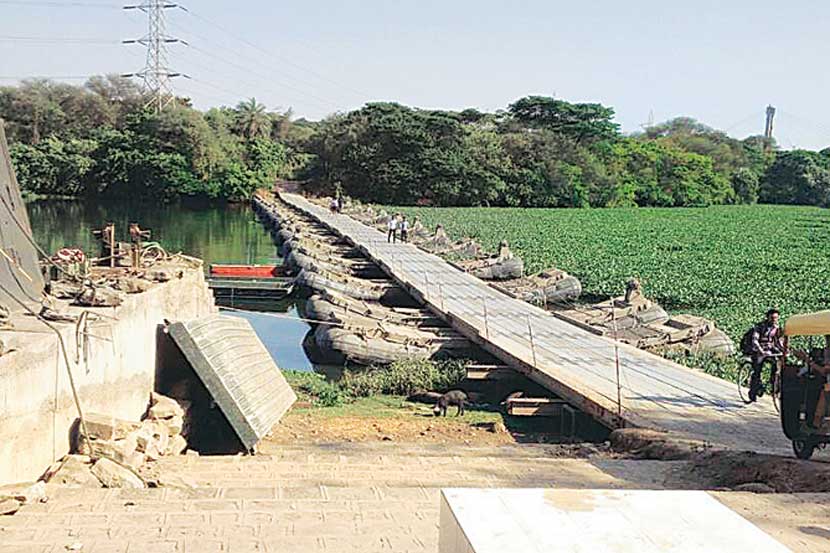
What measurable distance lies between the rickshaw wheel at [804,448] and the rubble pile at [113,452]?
20.5ft

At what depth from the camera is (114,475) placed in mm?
8891

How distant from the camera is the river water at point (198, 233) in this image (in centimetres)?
2570

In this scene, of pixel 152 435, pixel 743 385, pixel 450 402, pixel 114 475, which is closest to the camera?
pixel 114 475

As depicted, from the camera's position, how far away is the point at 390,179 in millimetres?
72000

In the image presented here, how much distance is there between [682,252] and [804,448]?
33.5 metres

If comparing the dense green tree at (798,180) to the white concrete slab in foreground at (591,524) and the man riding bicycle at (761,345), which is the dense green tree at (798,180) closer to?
the man riding bicycle at (761,345)

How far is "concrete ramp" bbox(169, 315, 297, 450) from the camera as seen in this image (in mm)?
11578

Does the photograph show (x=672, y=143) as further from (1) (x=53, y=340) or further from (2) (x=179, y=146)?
(1) (x=53, y=340)

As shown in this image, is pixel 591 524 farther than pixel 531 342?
No

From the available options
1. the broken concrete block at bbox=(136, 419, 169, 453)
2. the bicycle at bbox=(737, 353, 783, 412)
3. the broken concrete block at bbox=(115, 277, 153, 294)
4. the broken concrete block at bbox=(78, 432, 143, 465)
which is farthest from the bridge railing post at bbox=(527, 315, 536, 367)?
the broken concrete block at bbox=(78, 432, 143, 465)

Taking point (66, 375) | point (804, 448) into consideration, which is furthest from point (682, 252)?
point (66, 375)

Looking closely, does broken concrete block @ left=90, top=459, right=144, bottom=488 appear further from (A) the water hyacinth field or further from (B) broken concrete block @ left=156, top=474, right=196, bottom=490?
(A) the water hyacinth field

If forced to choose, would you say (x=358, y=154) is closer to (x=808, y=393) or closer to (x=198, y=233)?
(x=198, y=233)

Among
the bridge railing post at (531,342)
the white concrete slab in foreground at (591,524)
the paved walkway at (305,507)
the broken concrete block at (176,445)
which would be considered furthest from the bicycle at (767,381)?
the broken concrete block at (176,445)
